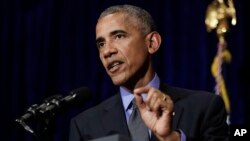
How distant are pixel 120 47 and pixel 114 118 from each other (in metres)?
0.21

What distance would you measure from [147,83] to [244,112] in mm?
1973

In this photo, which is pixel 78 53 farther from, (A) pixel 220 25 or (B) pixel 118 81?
(B) pixel 118 81

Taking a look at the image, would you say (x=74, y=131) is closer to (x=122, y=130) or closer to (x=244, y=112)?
(x=122, y=130)

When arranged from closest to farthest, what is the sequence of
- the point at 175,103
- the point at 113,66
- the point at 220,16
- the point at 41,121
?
the point at 41,121, the point at 113,66, the point at 175,103, the point at 220,16

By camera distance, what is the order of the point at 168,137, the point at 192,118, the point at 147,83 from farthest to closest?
1. the point at 147,83
2. the point at 192,118
3. the point at 168,137

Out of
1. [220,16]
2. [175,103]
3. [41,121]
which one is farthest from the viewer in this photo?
[220,16]

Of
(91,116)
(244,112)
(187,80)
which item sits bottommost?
(244,112)

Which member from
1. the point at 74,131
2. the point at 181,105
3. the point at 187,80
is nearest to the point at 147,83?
the point at 181,105

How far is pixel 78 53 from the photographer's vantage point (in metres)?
3.45

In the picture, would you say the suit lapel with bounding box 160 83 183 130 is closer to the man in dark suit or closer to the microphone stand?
the man in dark suit

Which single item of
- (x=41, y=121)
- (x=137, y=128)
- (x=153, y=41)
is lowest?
(x=137, y=128)

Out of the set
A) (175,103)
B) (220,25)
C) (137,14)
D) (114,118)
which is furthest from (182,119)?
(220,25)

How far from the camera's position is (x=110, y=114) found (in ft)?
4.80

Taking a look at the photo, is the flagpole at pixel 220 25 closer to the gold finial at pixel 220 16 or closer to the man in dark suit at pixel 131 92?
the gold finial at pixel 220 16
